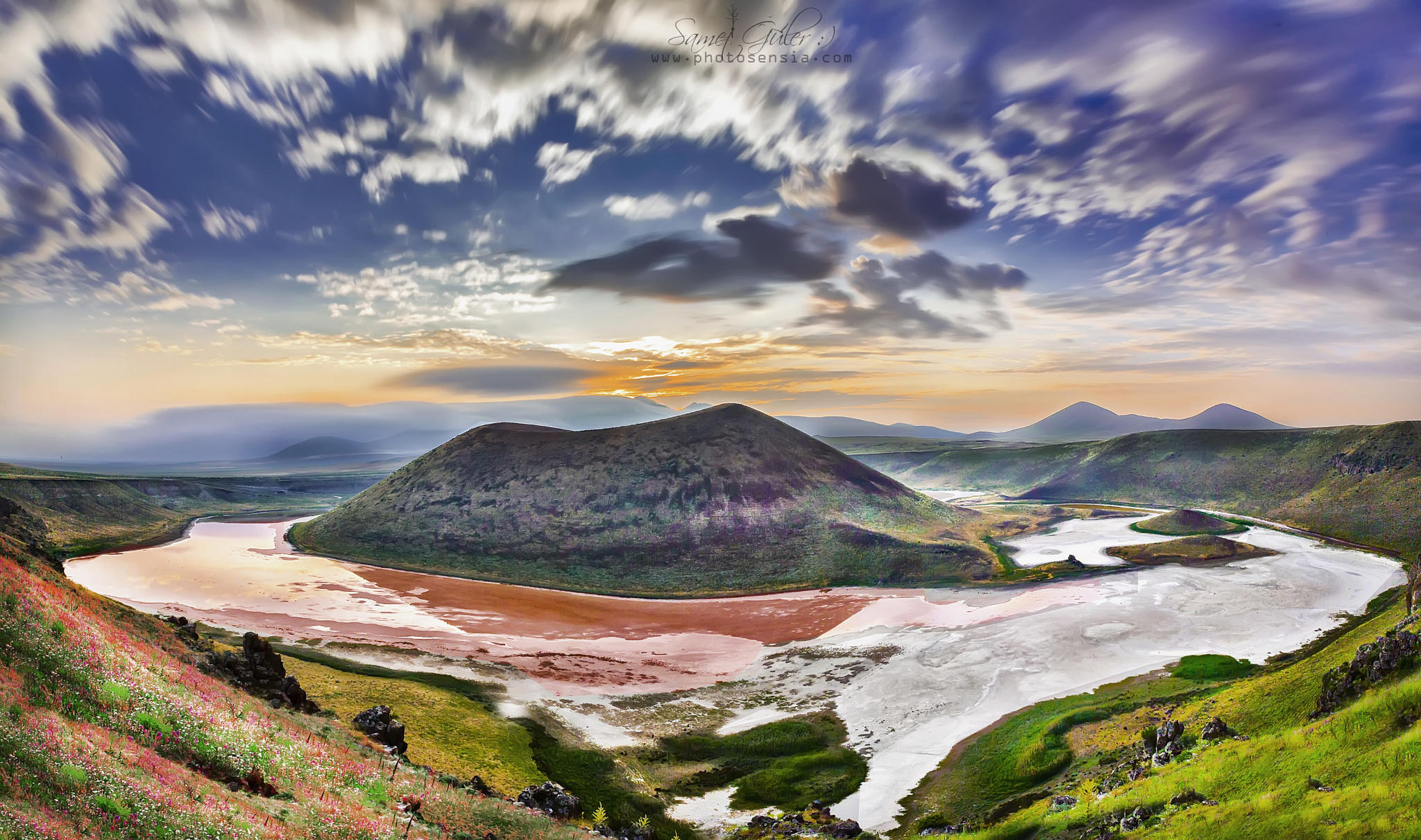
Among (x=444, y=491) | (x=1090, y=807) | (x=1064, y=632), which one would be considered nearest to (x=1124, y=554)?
(x=1064, y=632)

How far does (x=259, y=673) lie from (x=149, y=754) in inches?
774

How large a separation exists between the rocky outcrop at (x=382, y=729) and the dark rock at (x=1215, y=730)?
148 feet

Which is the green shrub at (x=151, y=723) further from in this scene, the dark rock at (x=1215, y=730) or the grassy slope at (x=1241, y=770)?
the dark rock at (x=1215, y=730)

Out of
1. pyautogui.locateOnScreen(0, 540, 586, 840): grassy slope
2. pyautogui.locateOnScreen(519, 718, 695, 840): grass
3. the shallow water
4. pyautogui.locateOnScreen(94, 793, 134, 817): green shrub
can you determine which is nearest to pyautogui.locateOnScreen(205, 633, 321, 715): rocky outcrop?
pyautogui.locateOnScreen(0, 540, 586, 840): grassy slope

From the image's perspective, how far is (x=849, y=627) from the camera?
84812 millimetres

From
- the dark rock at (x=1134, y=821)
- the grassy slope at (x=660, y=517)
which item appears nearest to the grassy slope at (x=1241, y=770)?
the dark rock at (x=1134, y=821)

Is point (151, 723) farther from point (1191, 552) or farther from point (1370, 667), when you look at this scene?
point (1191, 552)

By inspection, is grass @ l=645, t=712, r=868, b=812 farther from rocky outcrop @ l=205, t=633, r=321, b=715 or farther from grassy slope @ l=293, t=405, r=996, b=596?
grassy slope @ l=293, t=405, r=996, b=596

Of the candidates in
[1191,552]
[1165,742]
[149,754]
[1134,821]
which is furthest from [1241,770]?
[1191,552]

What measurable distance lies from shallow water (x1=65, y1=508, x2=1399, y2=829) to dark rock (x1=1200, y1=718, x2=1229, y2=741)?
752 inches

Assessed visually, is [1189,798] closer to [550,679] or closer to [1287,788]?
[1287,788]

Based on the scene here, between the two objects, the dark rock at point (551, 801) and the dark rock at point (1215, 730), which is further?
the dark rock at point (551, 801)

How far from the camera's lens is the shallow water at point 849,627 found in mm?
56438

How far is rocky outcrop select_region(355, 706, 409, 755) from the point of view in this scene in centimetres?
3488
